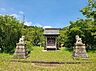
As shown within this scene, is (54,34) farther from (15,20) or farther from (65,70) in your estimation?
(65,70)

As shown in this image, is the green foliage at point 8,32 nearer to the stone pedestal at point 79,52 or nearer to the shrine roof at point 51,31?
the shrine roof at point 51,31

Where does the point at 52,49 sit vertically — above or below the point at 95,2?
below

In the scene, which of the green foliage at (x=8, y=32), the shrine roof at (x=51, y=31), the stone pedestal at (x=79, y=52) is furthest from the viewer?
the shrine roof at (x=51, y=31)

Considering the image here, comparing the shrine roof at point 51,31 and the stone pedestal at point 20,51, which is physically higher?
the shrine roof at point 51,31

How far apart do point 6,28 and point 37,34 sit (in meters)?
23.1

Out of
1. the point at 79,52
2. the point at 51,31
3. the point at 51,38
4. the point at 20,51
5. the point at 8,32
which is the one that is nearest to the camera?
the point at 79,52

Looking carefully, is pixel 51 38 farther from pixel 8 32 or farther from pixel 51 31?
pixel 8 32

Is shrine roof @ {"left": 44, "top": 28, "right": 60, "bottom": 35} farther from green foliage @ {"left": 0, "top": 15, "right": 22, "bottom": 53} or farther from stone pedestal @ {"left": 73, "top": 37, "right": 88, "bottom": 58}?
stone pedestal @ {"left": 73, "top": 37, "right": 88, "bottom": 58}

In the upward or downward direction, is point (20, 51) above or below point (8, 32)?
below

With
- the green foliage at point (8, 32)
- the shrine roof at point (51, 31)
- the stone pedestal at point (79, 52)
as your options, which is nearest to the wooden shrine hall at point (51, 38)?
the shrine roof at point (51, 31)

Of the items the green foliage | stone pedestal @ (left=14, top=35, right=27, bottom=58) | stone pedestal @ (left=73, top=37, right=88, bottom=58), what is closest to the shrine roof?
the green foliage

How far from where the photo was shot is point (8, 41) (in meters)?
31.6

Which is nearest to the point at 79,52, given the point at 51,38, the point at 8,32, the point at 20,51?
the point at 20,51

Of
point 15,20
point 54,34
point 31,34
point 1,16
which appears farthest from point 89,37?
point 31,34
